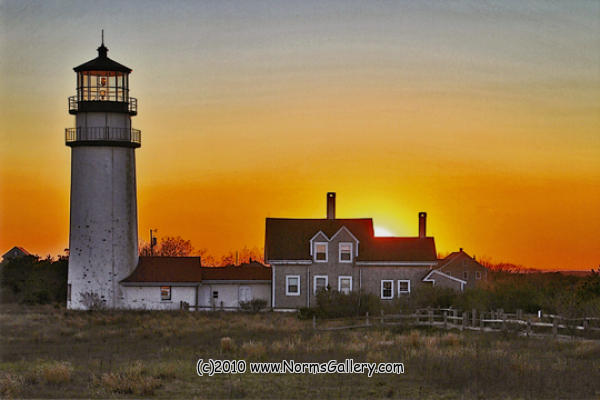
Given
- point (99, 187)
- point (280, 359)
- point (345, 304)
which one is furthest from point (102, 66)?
point (280, 359)

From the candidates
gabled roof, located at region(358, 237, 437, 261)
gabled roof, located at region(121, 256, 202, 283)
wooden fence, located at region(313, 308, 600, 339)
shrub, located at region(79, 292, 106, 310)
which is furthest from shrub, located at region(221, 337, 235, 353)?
gabled roof, located at region(358, 237, 437, 261)

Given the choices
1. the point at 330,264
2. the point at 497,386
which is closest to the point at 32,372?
the point at 497,386

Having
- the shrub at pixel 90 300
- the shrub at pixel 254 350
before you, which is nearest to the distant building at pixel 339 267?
the shrub at pixel 90 300

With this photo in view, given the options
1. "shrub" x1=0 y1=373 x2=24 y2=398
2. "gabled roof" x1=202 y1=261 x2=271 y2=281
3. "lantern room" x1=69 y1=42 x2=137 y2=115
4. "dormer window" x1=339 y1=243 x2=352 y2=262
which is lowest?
"shrub" x1=0 y1=373 x2=24 y2=398

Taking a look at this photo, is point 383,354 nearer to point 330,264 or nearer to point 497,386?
point 497,386

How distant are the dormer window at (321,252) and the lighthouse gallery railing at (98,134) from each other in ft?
39.7

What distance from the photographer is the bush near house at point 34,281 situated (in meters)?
57.8

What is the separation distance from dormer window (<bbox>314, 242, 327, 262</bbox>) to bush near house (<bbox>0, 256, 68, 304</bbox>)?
51.2ft

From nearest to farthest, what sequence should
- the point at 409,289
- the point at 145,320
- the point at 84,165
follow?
the point at 145,320 < the point at 84,165 < the point at 409,289

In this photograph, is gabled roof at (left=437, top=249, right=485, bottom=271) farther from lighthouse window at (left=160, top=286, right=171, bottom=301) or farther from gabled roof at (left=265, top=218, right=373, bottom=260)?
lighthouse window at (left=160, top=286, right=171, bottom=301)

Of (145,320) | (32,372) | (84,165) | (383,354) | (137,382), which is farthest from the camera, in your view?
(84,165)

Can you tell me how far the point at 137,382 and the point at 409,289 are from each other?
112ft

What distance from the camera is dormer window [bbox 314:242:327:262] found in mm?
54156

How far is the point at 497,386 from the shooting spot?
20.9 metres
